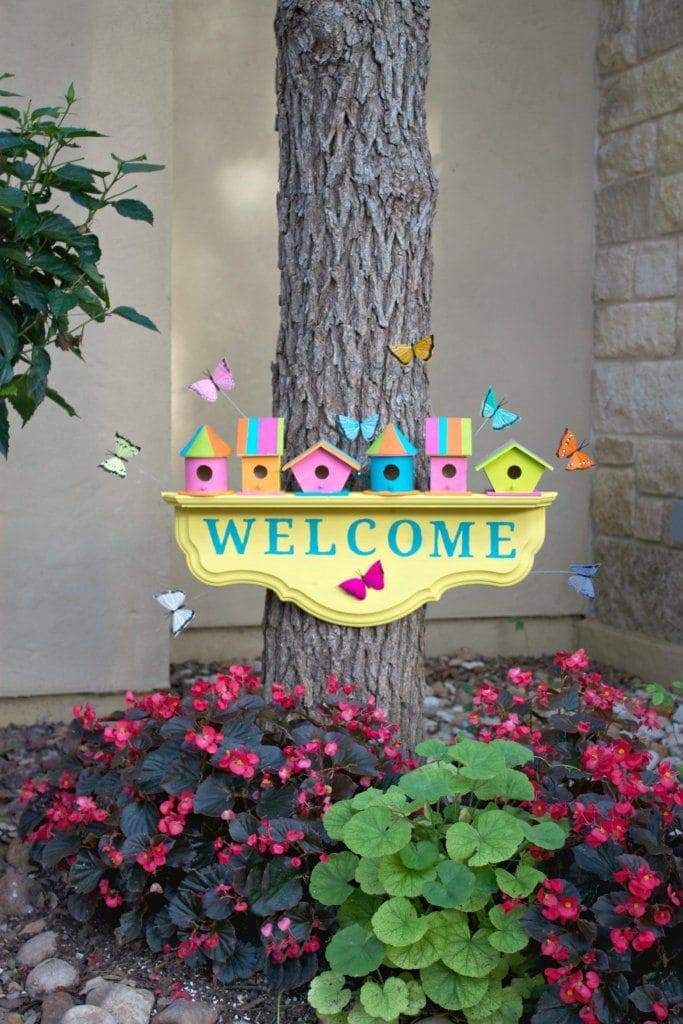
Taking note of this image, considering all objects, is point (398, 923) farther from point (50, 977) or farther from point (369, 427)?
point (369, 427)

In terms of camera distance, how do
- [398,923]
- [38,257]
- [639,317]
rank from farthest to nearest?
[639,317] < [38,257] < [398,923]

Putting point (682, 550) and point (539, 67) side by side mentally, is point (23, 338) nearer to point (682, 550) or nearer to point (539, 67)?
point (682, 550)

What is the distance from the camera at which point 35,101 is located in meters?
3.61

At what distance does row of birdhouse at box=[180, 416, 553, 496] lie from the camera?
257 cm

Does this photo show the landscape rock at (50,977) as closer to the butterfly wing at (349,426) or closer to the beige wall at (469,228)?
the butterfly wing at (349,426)

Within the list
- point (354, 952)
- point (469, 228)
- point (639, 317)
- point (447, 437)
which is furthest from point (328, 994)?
point (469, 228)

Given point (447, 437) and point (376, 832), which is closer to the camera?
point (376, 832)

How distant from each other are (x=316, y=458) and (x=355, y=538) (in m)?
0.21

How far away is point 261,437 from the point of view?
2578 millimetres

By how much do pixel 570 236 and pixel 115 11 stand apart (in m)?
1.98

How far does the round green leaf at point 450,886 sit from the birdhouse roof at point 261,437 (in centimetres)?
101

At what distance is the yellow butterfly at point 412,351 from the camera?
260 centimetres

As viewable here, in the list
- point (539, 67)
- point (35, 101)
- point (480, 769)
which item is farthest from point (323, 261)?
point (539, 67)

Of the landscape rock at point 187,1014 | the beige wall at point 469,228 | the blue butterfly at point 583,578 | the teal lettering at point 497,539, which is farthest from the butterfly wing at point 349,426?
the beige wall at point 469,228
